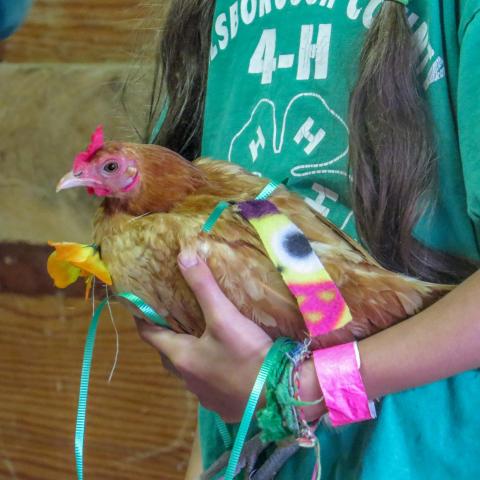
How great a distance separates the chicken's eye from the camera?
0.59 meters

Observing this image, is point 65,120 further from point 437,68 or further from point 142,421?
point 437,68

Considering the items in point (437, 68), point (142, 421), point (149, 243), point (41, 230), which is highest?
point (437, 68)

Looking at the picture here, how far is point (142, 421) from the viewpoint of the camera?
140cm

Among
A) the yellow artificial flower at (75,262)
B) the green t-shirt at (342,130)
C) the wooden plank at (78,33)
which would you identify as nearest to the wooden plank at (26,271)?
the wooden plank at (78,33)

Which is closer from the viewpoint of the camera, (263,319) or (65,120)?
(263,319)

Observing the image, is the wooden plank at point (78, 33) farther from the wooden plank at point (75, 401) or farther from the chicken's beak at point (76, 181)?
the chicken's beak at point (76, 181)

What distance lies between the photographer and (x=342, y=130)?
0.66 meters

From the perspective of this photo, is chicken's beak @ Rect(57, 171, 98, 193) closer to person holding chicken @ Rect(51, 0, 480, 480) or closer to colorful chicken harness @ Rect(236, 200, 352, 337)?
person holding chicken @ Rect(51, 0, 480, 480)

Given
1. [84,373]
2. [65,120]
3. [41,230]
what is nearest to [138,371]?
[41,230]

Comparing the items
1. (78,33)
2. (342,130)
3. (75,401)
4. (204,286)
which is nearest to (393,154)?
(342,130)

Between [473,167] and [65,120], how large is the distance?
0.87m

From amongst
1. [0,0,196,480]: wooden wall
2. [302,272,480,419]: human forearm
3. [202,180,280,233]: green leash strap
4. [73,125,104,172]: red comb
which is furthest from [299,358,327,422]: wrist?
[0,0,196,480]: wooden wall

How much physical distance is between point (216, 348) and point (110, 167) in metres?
0.15

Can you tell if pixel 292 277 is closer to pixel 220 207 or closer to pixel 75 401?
pixel 220 207
